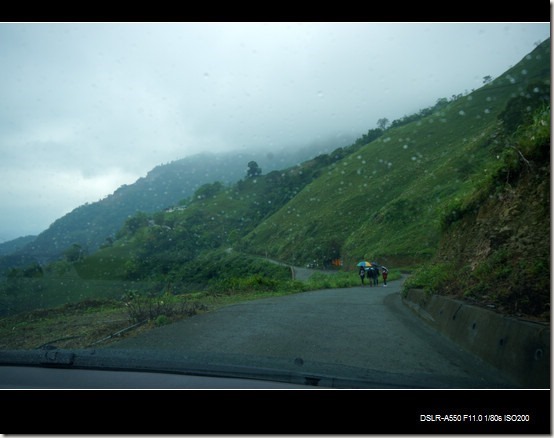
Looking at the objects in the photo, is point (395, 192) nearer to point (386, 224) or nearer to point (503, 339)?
point (386, 224)

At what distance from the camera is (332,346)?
603 centimetres

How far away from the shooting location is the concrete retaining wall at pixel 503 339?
3.76 m

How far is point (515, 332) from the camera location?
14.3ft

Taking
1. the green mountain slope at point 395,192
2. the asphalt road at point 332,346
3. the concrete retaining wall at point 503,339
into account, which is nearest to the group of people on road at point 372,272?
the asphalt road at point 332,346

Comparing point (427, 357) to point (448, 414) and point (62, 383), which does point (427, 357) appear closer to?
point (448, 414)

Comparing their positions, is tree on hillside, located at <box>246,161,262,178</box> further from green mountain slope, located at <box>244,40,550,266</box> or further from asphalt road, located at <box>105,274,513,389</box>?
asphalt road, located at <box>105,274,513,389</box>

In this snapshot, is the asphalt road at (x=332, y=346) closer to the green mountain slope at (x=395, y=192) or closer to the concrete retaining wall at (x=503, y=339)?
the concrete retaining wall at (x=503, y=339)

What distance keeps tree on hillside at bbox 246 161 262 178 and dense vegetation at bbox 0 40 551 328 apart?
11.5 inches

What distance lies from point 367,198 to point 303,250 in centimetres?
1409

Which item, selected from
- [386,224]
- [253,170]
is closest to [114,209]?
[386,224]

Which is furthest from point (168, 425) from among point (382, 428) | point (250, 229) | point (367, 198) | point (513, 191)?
point (250, 229)

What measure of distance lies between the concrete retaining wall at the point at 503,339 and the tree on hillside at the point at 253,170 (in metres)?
110

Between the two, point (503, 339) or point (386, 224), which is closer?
point (503, 339)

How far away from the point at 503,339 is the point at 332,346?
233 centimetres
